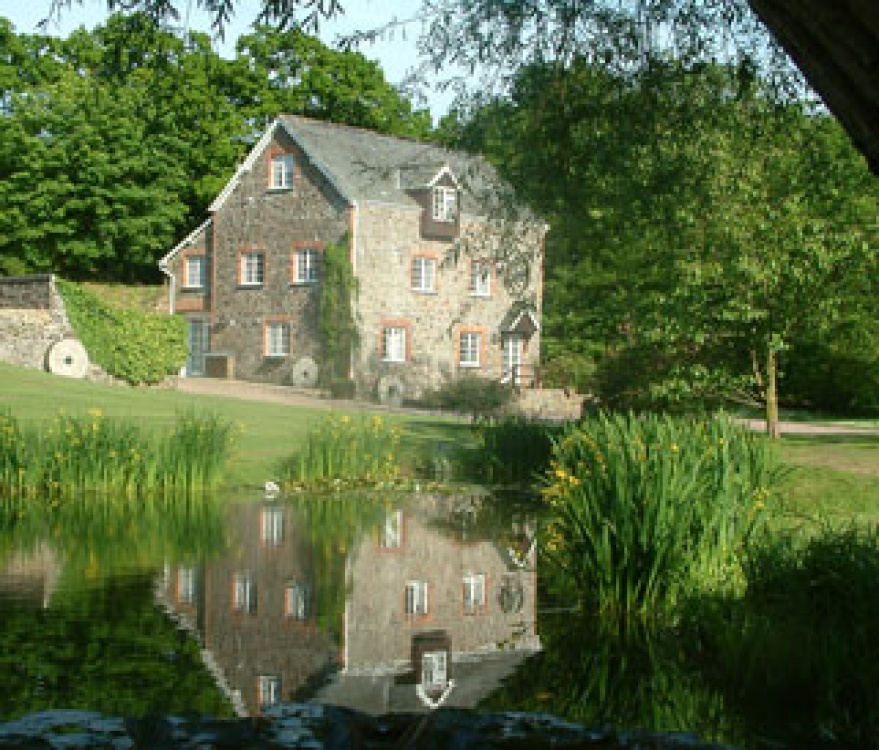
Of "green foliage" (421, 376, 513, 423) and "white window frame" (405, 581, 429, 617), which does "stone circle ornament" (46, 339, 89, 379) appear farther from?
"white window frame" (405, 581, 429, 617)

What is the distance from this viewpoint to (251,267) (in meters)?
36.5

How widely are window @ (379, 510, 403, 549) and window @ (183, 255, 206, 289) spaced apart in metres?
26.0

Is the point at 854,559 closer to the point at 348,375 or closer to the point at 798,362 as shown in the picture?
the point at 348,375

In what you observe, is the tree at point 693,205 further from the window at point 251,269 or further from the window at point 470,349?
the window at point 251,269

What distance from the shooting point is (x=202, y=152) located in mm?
43219

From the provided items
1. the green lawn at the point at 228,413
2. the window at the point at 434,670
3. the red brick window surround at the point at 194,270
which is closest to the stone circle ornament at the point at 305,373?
the red brick window surround at the point at 194,270

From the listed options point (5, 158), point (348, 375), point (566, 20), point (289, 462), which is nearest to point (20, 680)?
point (566, 20)

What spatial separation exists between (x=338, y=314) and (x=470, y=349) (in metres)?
5.06

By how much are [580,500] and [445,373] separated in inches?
1079

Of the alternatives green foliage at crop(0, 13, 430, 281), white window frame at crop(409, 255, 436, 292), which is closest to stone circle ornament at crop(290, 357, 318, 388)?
white window frame at crop(409, 255, 436, 292)

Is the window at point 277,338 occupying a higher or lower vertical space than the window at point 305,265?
lower

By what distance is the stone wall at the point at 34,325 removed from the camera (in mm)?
26719

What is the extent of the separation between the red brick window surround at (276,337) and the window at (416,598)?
1029 inches

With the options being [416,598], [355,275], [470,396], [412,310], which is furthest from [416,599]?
[412,310]
